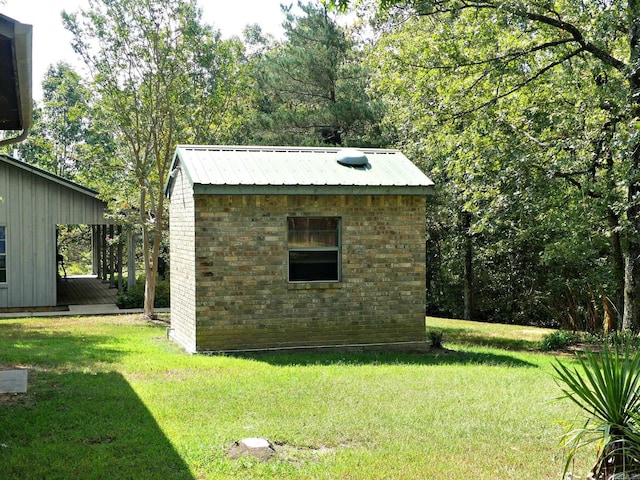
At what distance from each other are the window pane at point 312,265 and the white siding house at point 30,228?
1069 centimetres

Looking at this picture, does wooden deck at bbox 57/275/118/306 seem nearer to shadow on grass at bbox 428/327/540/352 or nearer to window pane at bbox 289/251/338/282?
shadow on grass at bbox 428/327/540/352

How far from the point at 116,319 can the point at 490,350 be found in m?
10.2

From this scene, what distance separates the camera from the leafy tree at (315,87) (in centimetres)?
2433

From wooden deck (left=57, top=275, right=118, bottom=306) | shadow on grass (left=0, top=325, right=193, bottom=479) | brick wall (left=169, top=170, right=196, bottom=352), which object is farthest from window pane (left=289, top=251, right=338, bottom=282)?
wooden deck (left=57, top=275, right=118, bottom=306)

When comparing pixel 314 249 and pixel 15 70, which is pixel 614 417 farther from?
pixel 314 249

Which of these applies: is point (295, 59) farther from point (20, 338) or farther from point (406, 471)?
point (406, 471)

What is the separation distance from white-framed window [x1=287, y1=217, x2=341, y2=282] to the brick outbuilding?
0.02 m

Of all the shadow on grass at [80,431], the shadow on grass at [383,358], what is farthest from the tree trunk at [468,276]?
the shadow on grass at [80,431]

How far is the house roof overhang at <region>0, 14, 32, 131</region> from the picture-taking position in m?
4.79

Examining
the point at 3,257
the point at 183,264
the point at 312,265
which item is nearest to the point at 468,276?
the point at 312,265

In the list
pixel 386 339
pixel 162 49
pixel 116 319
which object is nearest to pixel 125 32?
pixel 162 49

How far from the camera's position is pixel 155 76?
1767 centimetres

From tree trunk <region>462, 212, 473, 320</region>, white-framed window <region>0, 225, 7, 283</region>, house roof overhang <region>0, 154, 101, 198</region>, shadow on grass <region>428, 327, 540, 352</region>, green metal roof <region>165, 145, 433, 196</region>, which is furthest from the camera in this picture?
tree trunk <region>462, 212, 473, 320</region>

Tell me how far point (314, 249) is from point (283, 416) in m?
5.30
